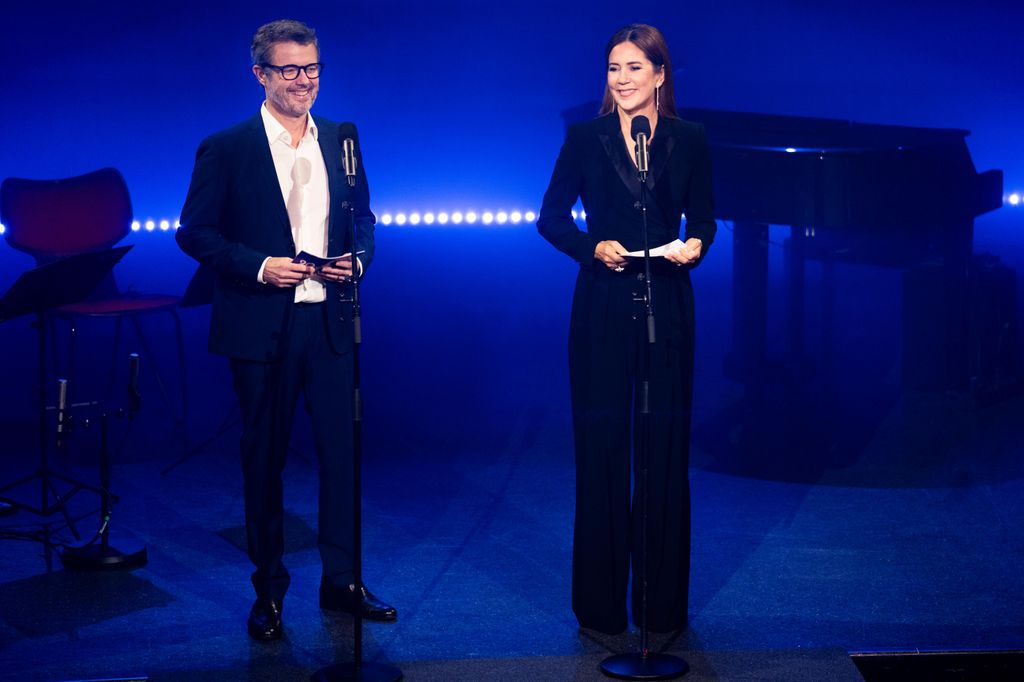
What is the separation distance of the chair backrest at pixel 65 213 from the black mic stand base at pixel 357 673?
12.2ft

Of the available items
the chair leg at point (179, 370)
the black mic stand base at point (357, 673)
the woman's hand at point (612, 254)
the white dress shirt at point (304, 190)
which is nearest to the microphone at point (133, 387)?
the white dress shirt at point (304, 190)

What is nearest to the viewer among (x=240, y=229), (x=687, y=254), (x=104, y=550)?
(x=687, y=254)

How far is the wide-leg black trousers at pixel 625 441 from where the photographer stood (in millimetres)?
3389

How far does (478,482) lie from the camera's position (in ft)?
18.1

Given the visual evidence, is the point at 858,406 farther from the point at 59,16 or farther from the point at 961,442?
the point at 59,16

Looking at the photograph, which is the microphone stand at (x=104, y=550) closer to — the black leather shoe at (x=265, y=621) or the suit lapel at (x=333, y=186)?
the black leather shoe at (x=265, y=621)

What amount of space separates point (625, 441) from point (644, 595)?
1.49ft

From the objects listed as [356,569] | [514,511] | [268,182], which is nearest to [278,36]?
[268,182]

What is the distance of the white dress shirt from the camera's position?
3.45m

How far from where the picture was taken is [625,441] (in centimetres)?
341

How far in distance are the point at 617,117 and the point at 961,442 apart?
3.52 m

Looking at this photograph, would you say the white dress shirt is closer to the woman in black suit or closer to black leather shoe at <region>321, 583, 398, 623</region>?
the woman in black suit

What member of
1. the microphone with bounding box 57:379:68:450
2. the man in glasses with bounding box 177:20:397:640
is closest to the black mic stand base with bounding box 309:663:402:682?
the man in glasses with bounding box 177:20:397:640

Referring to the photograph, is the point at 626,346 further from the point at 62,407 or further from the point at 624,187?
the point at 62,407
